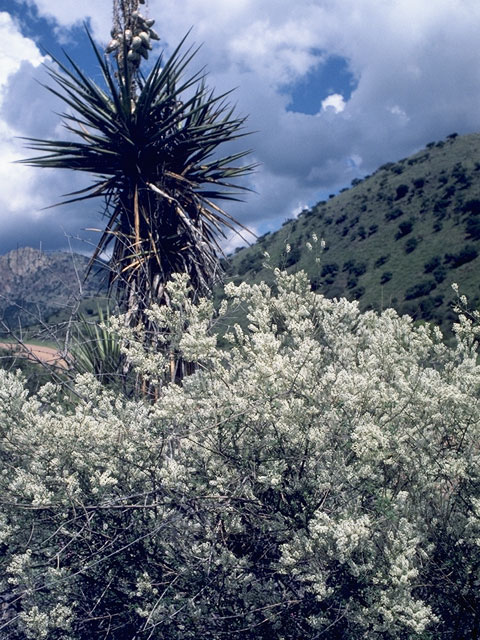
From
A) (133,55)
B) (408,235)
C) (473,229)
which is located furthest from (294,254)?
(408,235)

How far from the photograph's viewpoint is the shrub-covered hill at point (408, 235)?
40719 mm

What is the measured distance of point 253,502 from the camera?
381 cm

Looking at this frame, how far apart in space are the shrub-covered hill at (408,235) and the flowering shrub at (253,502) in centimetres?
2840

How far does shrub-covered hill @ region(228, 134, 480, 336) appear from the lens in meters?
40.7

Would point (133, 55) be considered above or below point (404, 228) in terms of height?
below

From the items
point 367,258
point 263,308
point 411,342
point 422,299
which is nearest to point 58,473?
point 263,308

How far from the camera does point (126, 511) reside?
14.1 ft

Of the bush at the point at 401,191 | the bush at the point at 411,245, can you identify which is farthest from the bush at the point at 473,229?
the bush at the point at 401,191

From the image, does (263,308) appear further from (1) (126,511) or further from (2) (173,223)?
(2) (173,223)

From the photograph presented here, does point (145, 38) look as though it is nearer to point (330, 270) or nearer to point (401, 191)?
point (330, 270)

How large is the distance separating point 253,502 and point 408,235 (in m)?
50.1

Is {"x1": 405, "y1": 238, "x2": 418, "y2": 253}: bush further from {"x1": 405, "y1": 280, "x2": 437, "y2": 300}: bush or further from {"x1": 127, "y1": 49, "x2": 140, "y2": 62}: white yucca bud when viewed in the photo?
{"x1": 127, "y1": 49, "x2": 140, "y2": 62}: white yucca bud

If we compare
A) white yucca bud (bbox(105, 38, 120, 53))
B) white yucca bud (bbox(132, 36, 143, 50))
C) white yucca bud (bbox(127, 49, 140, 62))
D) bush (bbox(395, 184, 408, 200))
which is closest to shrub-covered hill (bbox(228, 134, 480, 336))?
bush (bbox(395, 184, 408, 200))

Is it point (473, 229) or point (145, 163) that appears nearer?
point (145, 163)
